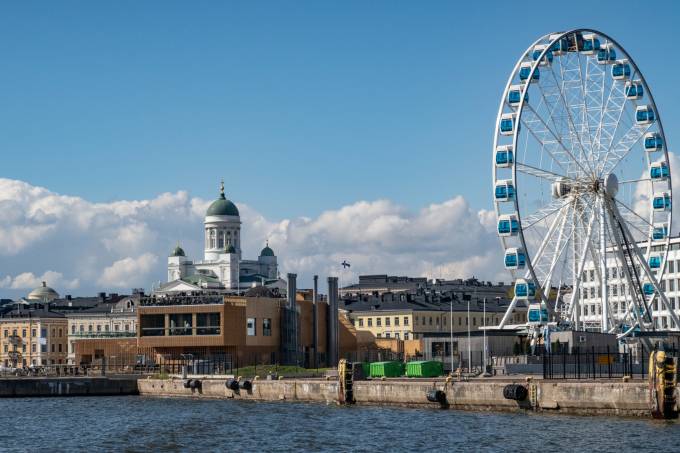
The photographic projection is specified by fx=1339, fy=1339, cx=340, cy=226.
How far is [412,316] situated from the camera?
188250 millimetres

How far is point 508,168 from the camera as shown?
3930 inches

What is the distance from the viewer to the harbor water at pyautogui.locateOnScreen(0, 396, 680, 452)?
61781 millimetres

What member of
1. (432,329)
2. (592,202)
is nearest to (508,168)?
(592,202)

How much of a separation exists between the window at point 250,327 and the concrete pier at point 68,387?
20933 mm

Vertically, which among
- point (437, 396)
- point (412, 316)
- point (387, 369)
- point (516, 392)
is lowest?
point (437, 396)

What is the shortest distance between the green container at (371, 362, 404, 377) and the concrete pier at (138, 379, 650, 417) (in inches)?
357

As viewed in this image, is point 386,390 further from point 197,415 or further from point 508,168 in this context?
point 508,168

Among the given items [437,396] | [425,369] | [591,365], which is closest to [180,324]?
[425,369]

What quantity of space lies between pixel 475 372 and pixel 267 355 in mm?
42864

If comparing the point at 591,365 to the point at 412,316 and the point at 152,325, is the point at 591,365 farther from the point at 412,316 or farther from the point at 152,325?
the point at 412,316

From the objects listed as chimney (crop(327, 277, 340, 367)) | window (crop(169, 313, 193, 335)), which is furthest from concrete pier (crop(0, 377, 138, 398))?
chimney (crop(327, 277, 340, 367))

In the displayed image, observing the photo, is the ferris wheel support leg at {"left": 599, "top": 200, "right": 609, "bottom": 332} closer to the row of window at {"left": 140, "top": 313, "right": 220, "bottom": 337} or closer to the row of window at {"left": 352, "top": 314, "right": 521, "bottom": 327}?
the row of window at {"left": 140, "top": 313, "right": 220, "bottom": 337}

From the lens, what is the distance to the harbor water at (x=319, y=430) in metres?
61.8

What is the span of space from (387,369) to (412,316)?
278 feet
